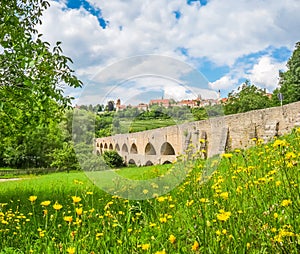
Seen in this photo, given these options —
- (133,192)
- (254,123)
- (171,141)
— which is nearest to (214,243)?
(133,192)

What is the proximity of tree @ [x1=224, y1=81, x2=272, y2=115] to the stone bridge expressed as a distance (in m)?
28.5

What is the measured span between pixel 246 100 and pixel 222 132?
112ft

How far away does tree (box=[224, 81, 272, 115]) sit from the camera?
45.8m

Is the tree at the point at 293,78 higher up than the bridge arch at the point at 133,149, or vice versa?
the tree at the point at 293,78

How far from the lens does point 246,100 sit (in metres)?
46.8

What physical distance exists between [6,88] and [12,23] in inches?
39.9

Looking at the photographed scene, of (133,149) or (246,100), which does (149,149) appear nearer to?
(133,149)

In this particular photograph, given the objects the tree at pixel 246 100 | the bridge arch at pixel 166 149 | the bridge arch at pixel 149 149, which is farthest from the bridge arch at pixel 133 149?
the tree at pixel 246 100

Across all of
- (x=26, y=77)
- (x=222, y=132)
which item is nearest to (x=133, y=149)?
(x=222, y=132)

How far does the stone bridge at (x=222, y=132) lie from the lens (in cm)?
1206

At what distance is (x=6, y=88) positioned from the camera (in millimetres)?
5293

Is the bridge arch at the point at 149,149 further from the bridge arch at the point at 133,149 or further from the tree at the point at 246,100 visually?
the tree at the point at 246,100

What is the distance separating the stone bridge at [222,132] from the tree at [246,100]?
28486 mm

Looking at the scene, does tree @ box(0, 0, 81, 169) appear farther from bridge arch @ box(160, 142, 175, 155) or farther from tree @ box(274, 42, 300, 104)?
tree @ box(274, 42, 300, 104)
